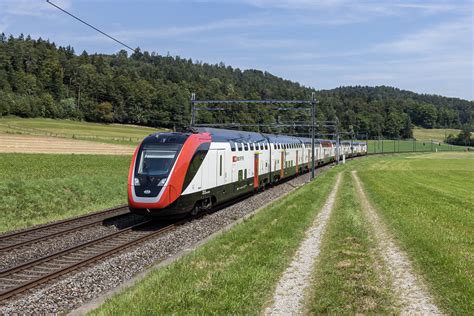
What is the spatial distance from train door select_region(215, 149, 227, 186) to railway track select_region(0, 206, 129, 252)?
494 cm

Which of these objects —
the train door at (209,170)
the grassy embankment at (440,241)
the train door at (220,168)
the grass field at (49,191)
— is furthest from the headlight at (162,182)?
the grassy embankment at (440,241)

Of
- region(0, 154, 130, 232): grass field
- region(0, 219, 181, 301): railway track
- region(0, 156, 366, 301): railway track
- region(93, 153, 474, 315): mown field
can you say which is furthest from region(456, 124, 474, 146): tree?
region(0, 219, 181, 301): railway track

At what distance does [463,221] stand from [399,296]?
411 inches

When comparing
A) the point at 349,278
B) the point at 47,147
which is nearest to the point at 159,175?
the point at 349,278

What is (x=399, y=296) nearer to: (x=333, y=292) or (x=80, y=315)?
(x=333, y=292)

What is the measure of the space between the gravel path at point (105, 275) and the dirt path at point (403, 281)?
20.1 feet

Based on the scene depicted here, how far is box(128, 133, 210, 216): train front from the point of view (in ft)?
58.7

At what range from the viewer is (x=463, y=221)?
58.6 feet

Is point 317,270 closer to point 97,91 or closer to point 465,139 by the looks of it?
point 97,91

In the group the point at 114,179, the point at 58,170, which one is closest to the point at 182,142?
the point at 114,179

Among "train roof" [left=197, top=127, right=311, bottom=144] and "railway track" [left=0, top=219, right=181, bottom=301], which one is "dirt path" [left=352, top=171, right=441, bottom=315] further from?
"train roof" [left=197, top=127, right=311, bottom=144]

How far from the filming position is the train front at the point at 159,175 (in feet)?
58.7

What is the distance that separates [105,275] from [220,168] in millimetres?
11147

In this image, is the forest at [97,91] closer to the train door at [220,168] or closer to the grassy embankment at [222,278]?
the train door at [220,168]
